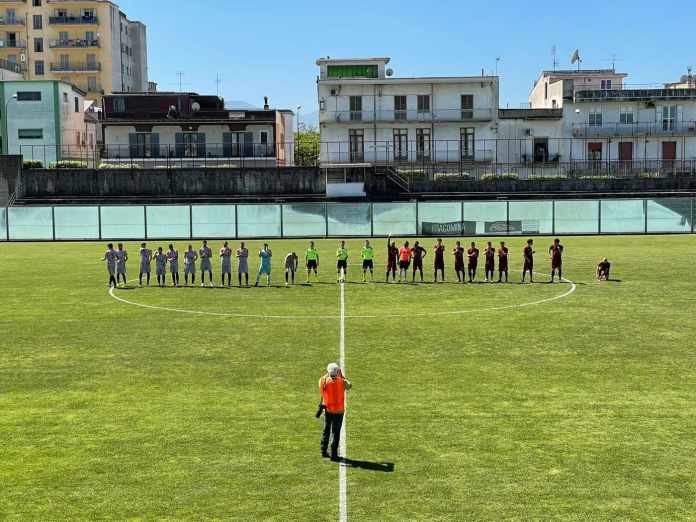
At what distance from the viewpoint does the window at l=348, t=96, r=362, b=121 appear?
8562cm

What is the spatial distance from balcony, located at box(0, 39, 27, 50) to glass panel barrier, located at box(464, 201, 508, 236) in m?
73.9

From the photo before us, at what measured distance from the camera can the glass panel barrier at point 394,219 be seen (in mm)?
62094

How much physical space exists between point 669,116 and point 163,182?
51.4 meters

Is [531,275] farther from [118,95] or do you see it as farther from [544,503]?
[118,95]

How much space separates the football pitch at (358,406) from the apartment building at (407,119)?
180ft

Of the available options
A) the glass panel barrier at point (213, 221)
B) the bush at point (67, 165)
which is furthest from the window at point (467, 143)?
the bush at point (67, 165)

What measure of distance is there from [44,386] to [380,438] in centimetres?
814

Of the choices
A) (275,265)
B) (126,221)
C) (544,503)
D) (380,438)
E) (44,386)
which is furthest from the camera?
(126,221)

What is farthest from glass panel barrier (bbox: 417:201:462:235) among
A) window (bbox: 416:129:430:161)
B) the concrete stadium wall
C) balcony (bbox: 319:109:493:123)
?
balcony (bbox: 319:109:493:123)

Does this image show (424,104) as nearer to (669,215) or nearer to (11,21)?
(669,215)

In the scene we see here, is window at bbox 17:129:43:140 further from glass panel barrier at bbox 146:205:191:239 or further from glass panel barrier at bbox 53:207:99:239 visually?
glass panel barrier at bbox 146:205:191:239

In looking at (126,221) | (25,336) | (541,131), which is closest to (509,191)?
(541,131)

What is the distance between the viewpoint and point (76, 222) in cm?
6181

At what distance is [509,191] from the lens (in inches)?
2840
